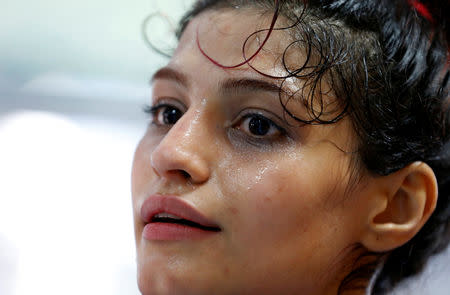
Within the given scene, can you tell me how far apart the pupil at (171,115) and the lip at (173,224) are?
15 centimetres

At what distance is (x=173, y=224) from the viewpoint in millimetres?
861

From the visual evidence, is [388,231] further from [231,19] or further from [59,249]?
[59,249]

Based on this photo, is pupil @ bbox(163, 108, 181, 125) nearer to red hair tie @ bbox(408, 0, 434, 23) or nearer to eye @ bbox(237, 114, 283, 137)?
eye @ bbox(237, 114, 283, 137)

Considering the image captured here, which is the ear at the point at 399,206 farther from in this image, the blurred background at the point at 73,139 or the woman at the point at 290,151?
the blurred background at the point at 73,139

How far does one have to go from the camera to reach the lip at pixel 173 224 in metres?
0.83

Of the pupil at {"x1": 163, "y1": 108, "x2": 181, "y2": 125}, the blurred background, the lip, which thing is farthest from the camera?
the blurred background

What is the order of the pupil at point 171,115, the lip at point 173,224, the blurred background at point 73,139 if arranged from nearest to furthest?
the lip at point 173,224 → the pupil at point 171,115 → the blurred background at point 73,139

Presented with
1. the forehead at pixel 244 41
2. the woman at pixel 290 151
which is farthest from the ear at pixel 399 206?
the forehead at pixel 244 41

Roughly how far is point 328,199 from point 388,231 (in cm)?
11

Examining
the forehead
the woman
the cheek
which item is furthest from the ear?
the forehead

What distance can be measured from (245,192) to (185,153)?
0.09 m

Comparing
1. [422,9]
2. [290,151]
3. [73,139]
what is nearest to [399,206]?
[290,151]

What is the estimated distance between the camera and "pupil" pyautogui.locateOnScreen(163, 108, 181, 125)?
976 millimetres

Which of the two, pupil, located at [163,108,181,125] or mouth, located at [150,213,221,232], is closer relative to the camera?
mouth, located at [150,213,221,232]
